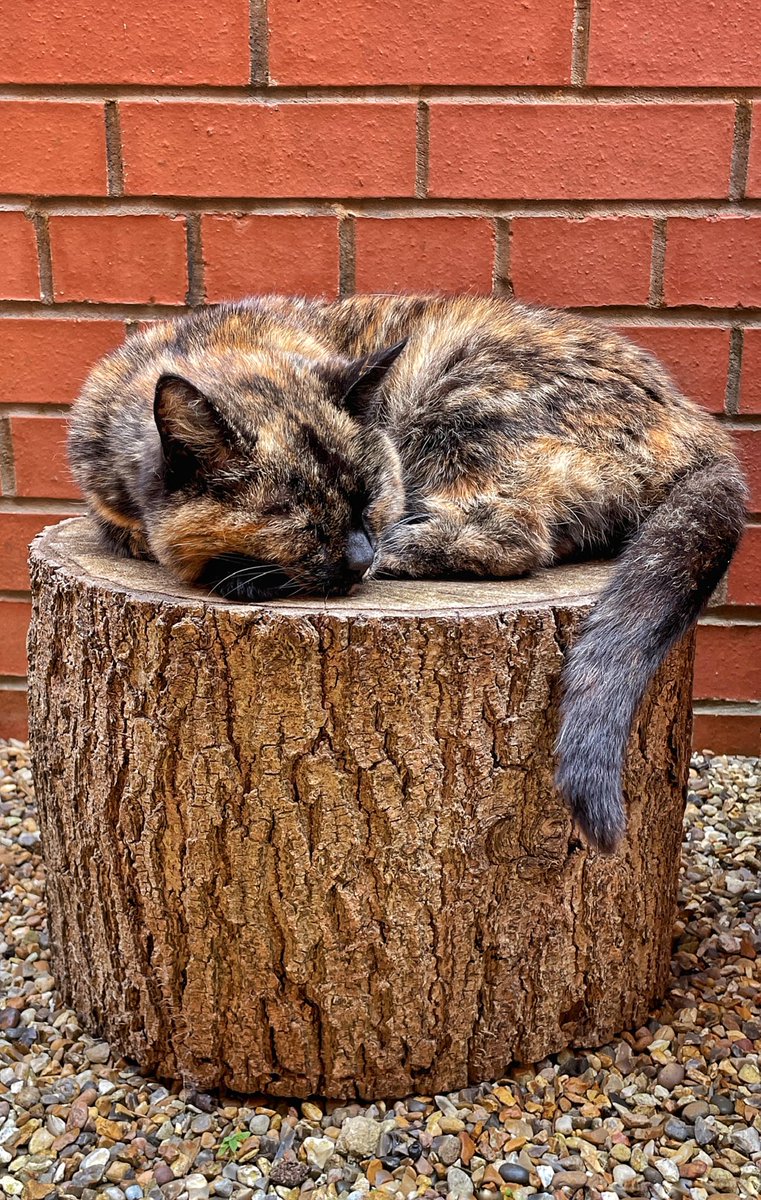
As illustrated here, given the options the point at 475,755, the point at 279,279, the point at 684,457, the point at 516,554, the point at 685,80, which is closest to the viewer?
the point at 475,755

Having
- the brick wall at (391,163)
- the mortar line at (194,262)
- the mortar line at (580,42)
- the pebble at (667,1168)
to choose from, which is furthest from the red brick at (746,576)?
the mortar line at (194,262)

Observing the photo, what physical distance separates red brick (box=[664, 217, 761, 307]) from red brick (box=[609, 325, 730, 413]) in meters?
0.09

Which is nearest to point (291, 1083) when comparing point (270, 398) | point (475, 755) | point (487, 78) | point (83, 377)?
point (475, 755)

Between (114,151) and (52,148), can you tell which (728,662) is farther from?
(52,148)

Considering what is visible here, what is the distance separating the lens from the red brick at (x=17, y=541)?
3201 millimetres

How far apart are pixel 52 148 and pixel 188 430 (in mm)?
1597

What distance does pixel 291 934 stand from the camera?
1.87 m

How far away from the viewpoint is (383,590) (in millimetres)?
1935

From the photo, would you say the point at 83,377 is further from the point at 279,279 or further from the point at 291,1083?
the point at 291,1083

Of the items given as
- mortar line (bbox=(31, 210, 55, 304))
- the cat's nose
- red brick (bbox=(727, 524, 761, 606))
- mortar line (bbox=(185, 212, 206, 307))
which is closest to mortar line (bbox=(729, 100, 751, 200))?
red brick (bbox=(727, 524, 761, 606))

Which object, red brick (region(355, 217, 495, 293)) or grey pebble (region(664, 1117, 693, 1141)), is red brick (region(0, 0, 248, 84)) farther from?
grey pebble (region(664, 1117, 693, 1141))

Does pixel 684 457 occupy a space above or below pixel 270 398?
below

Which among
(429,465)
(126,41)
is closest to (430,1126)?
(429,465)

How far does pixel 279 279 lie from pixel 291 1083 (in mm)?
2206
